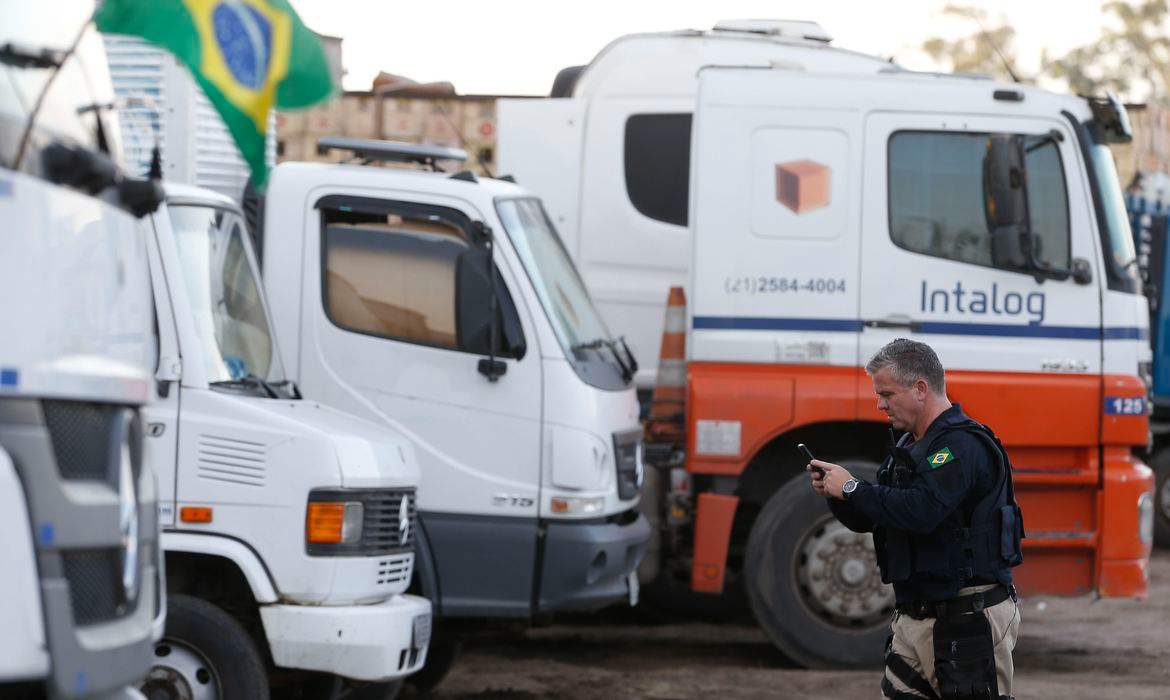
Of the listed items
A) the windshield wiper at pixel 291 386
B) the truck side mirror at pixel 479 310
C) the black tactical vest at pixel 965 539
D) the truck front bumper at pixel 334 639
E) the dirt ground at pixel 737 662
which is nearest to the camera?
the black tactical vest at pixel 965 539

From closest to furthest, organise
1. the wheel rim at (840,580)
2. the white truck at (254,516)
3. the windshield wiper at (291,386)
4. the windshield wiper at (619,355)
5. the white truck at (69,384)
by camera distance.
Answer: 1. the white truck at (69,384)
2. the white truck at (254,516)
3. the windshield wiper at (291,386)
4. the windshield wiper at (619,355)
5. the wheel rim at (840,580)

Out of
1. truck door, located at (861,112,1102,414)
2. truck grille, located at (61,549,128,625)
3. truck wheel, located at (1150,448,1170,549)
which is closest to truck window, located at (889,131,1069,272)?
truck door, located at (861,112,1102,414)

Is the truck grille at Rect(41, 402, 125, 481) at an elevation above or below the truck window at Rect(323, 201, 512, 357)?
below

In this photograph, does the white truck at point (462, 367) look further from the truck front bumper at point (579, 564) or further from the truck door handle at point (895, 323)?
the truck door handle at point (895, 323)

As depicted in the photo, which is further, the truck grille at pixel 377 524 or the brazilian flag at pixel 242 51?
the truck grille at pixel 377 524

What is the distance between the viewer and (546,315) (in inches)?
320

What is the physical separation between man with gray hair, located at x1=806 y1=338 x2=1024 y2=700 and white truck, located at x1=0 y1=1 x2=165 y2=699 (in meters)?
2.24

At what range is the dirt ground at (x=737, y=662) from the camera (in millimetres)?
8953

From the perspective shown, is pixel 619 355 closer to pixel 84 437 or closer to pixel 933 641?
pixel 933 641

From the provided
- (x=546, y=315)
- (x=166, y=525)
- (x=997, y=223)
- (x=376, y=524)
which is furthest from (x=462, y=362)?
(x=997, y=223)

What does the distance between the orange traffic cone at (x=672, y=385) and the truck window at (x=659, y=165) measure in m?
0.89

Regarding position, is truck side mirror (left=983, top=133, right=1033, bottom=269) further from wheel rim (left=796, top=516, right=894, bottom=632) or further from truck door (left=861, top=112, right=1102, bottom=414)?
wheel rim (left=796, top=516, right=894, bottom=632)

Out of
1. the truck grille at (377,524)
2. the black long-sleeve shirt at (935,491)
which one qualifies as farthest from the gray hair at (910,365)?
the truck grille at (377,524)

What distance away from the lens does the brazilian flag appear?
5066 millimetres
